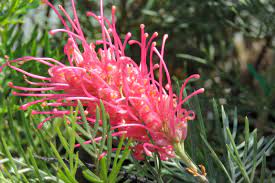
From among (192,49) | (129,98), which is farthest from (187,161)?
(192,49)

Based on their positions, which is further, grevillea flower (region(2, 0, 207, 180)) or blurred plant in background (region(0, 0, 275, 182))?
blurred plant in background (region(0, 0, 275, 182))

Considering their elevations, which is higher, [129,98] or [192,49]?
[129,98]

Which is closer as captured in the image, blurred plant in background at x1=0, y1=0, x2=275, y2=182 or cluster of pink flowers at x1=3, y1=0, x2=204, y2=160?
cluster of pink flowers at x1=3, y1=0, x2=204, y2=160

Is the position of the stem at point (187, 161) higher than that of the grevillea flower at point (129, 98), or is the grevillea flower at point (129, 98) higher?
the grevillea flower at point (129, 98)

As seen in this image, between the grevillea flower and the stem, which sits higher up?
the grevillea flower

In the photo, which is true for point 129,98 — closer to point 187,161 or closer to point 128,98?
point 128,98

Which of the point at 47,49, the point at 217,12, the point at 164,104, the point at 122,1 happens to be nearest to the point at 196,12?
the point at 217,12

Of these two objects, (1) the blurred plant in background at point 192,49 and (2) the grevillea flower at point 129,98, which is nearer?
(2) the grevillea flower at point 129,98

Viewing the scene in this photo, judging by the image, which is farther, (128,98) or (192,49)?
(192,49)

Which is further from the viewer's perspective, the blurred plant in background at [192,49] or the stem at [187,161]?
the blurred plant in background at [192,49]

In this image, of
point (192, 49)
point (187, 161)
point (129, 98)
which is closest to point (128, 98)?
point (129, 98)

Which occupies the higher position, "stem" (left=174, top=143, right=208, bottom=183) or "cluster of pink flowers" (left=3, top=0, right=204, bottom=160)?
"cluster of pink flowers" (left=3, top=0, right=204, bottom=160)

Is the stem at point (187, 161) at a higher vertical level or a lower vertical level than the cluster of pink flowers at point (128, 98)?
lower

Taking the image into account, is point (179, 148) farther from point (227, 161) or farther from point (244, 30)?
point (244, 30)
